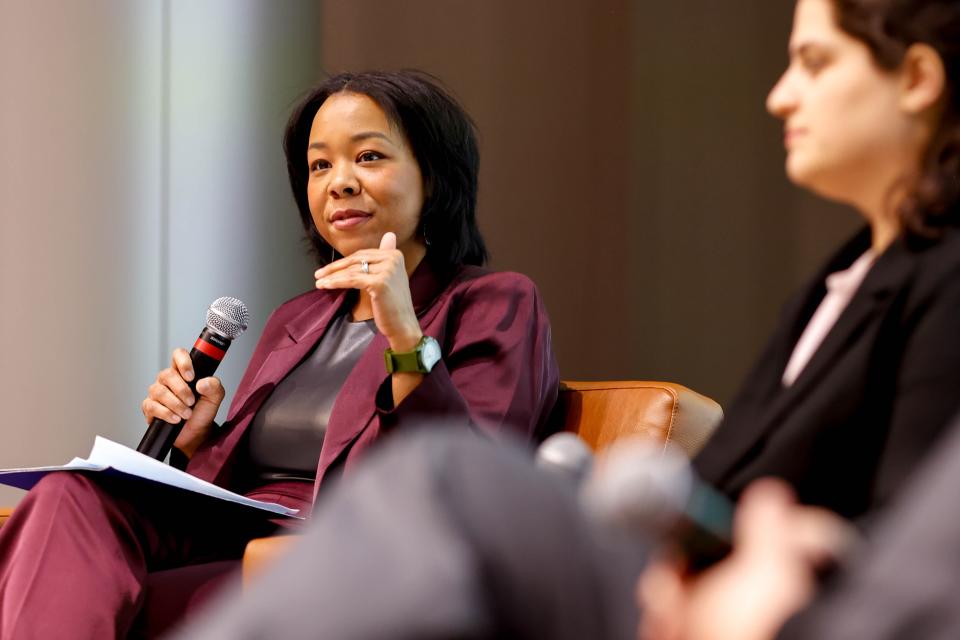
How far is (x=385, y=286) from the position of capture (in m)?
1.71

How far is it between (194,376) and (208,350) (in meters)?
0.06

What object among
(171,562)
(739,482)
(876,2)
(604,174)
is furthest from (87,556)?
(604,174)

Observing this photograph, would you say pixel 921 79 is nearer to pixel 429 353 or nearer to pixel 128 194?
pixel 429 353

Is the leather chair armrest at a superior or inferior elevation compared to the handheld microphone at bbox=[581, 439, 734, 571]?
inferior

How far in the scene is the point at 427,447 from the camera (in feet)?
2.24

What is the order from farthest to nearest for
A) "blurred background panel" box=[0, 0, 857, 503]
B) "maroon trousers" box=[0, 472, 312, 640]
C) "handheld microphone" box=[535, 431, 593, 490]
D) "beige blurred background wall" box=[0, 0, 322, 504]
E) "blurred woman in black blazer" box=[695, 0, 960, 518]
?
1. "beige blurred background wall" box=[0, 0, 322, 504]
2. "blurred background panel" box=[0, 0, 857, 503]
3. "maroon trousers" box=[0, 472, 312, 640]
4. "blurred woman in black blazer" box=[695, 0, 960, 518]
5. "handheld microphone" box=[535, 431, 593, 490]

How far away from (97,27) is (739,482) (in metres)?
2.44

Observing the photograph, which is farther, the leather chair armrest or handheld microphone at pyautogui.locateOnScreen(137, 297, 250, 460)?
handheld microphone at pyautogui.locateOnScreen(137, 297, 250, 460)

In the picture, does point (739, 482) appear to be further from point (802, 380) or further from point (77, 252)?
point (77, 252)

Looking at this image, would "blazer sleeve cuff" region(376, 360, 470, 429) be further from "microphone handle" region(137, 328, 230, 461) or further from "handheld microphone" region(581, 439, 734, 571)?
"handheld microphone" region(581, 439, 734, 571)

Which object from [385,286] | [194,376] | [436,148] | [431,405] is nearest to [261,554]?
[431,405]

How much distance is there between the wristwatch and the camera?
5.51ft

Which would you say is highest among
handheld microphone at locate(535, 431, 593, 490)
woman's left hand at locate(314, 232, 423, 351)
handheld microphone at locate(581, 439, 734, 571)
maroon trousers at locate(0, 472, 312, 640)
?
handheld microphone at locate(581, 439, 734, 571)

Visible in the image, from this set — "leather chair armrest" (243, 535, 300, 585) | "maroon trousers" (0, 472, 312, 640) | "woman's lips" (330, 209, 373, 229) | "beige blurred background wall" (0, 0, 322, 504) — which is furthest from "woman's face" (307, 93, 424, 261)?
"beige blurred background wall" (0, 0, 322, 504)
